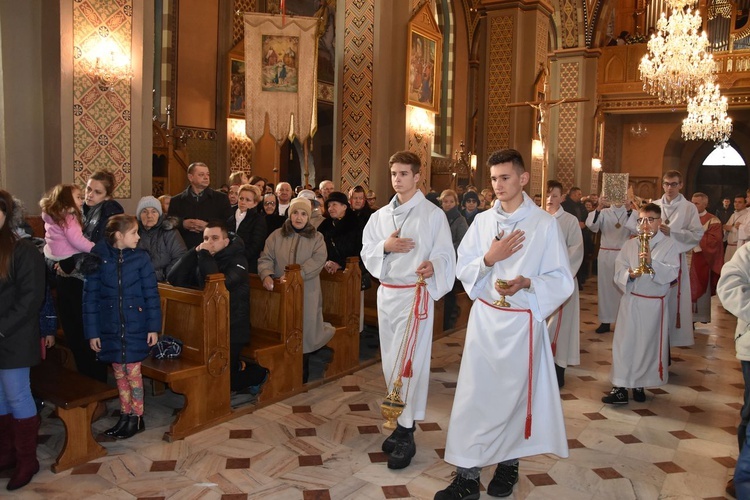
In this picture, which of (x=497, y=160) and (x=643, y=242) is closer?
(x=497, y=160)

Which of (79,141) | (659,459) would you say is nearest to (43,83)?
(79,141)

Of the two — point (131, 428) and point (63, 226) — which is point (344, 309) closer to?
point (131, 428)

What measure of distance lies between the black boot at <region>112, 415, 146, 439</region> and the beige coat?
1440 mm

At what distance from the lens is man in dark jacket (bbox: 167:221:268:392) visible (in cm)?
469

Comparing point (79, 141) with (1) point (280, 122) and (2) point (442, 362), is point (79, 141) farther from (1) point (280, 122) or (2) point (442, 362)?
(2) point (442, 362)

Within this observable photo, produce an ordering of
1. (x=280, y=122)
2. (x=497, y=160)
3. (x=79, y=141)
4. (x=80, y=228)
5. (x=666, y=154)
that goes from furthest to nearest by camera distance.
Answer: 1. (x=666, y=154)
2. (x=280, y=122)
3. (x=79, y=141)
4. (x=80, y=228)
5. (x=497, y=160)

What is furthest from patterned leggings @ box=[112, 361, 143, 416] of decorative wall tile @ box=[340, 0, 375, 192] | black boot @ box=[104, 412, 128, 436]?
decorative wall tile @ box=[340, 0, 375, 192]

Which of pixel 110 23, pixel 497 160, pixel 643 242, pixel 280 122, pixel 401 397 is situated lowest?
pixel 401 397

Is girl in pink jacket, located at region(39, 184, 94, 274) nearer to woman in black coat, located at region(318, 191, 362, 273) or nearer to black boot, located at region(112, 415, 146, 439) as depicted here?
black boot, located at region(112, 415, 146, 439)

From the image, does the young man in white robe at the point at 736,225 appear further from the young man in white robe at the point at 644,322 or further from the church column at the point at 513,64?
the church column at the point at 513,64

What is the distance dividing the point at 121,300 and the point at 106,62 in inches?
140

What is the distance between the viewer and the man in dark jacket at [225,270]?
15.4 ft

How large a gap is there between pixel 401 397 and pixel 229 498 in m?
1.15

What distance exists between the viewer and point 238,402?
5.10 metres
